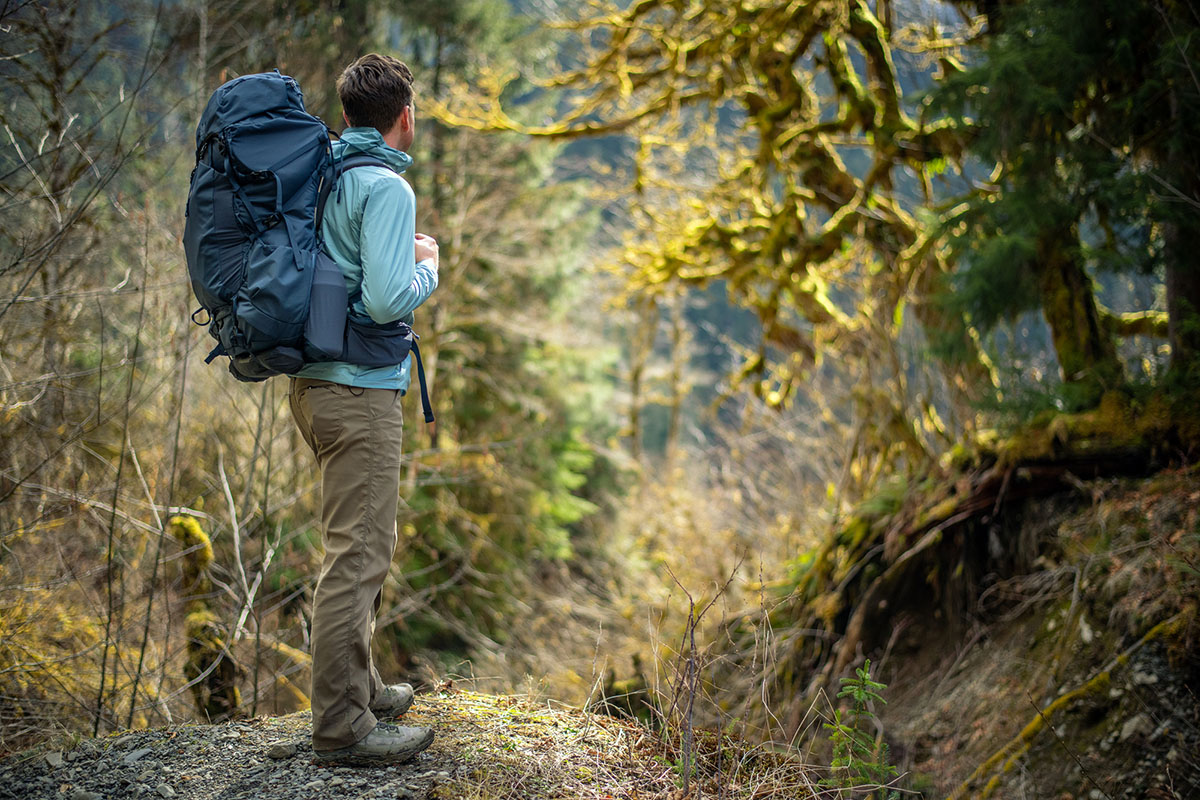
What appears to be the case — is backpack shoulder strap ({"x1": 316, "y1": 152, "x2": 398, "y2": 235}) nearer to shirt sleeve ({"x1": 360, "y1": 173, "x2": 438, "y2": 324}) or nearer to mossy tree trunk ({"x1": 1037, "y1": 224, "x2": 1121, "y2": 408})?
shirt sleeve ({"x1": 360, "y1": 173, "x2": 438, "y2": 324})

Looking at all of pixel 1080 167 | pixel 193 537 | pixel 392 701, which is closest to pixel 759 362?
pixel 1080 167

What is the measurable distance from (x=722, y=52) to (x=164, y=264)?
5231 mm

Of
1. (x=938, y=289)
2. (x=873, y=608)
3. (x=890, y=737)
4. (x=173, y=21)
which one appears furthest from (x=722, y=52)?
(x=890, y=737)

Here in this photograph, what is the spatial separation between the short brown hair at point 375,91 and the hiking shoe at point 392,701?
1.74 m

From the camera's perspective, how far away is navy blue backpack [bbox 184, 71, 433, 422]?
1928mm

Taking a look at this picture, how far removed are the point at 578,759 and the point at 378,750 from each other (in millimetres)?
588

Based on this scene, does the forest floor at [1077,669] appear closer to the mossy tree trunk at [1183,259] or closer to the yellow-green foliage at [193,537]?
the mossy tree trunk at [1183,259]

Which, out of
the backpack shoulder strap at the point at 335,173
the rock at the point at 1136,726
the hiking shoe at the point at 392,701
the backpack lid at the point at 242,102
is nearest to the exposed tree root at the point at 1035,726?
the rock at the point at 1136,726

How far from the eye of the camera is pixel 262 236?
1972 mm

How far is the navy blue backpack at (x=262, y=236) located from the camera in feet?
6.32

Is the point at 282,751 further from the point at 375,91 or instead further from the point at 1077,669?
the point at 1077,669

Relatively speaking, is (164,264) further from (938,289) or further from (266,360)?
(938,289)

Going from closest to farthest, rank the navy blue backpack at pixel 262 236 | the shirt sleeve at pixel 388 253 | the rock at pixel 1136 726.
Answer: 1. the navy blue backpack at pixel 262 236
2. the shirt sleeve at pixel 388 253
3. the rock at pixel 1136 726

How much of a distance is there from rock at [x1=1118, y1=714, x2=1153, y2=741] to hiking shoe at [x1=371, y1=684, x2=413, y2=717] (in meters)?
2.90
